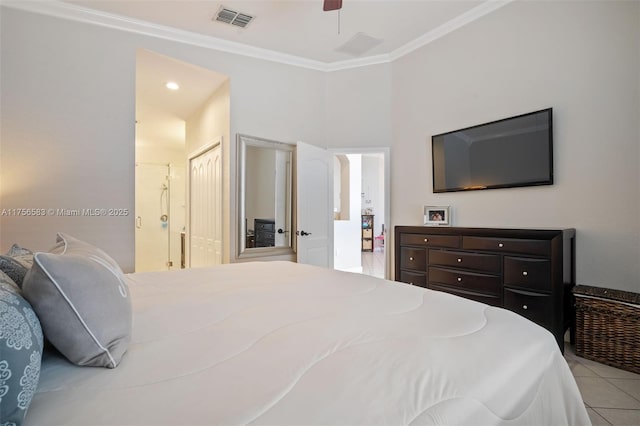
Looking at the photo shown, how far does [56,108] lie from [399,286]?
125 inches

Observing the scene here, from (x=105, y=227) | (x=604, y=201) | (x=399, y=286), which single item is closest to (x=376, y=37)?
(x=604, y=201)

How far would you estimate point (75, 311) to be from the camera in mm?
722

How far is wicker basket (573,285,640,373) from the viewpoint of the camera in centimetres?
203

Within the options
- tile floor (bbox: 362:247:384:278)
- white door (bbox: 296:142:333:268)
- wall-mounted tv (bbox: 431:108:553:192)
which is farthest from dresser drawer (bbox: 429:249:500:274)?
tile floor (bbox: 362:247:384:278)

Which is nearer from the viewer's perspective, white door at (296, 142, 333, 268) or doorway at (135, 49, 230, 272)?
doorway at (135, 49, 230, 272)

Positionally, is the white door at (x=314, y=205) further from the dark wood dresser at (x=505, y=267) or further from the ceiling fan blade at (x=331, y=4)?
the ceiling fan blade at (x=331, y=4)

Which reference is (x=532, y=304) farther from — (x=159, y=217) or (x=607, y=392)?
(x=159, y=217)

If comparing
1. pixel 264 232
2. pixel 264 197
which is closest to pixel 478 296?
pixel 264 232

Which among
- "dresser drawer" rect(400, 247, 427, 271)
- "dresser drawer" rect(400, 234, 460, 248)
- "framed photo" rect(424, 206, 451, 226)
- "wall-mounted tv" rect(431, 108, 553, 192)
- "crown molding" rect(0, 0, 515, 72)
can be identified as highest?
"crown molding" rect(0, 0, 515, 72)

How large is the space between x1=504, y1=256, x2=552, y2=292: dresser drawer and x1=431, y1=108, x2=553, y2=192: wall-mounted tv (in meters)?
0.74

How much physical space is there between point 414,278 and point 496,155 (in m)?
1.42

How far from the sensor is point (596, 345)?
2.19 metres

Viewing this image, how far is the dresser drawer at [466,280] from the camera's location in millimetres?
2545

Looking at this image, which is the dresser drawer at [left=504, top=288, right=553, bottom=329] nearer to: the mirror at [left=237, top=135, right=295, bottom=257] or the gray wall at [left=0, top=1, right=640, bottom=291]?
the gray wall at [left=0, top=1, right=640, bottom=291]
